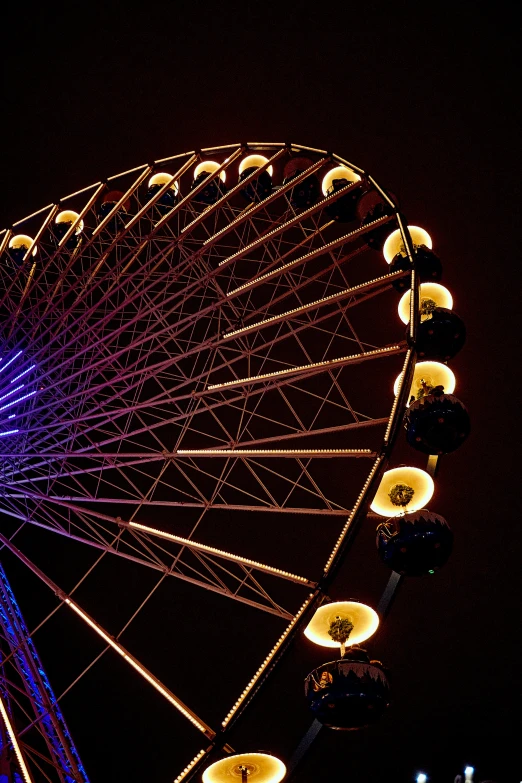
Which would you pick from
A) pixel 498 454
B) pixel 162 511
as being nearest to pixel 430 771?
pixel 498 454

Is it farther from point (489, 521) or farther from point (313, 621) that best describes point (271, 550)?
point (313, 621)

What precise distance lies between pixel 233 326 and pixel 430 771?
9808mm

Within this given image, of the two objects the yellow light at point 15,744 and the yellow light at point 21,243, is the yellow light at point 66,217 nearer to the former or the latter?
the yellow light at point 21,243

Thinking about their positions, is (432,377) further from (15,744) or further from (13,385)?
(13,385)

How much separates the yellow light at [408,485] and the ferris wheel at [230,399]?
0.02 metres

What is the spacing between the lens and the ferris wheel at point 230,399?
629 centimetres

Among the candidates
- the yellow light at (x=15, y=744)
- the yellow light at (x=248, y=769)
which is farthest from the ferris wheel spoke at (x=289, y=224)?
the yellow light at (x=248, y=769)

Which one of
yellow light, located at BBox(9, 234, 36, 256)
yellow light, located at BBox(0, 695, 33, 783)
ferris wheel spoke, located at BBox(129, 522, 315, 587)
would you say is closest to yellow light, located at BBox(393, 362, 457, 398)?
ferris wheel spoke, located at BBox(129, 522, 315, 587)

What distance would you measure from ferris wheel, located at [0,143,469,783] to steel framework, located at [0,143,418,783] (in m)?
0.04

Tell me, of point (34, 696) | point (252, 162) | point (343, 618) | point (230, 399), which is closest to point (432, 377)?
point (343, 618)

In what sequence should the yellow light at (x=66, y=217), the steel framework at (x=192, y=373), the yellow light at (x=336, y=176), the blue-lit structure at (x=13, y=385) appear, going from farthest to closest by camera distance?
the yellow light at (x=66, y=217) → the yellow light at (x=336, y=176) → the blue-lit structure at (x=13, y=385) → the steel framework at (x=192, y=373)

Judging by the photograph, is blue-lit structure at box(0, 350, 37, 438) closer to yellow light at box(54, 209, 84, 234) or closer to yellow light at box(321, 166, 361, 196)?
yellow light at box(54, 209, 84, 234)

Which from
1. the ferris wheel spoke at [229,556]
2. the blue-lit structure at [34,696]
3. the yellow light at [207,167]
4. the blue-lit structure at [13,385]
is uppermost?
the yellow light at [207,167]

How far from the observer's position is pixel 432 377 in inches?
284
